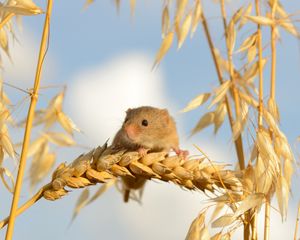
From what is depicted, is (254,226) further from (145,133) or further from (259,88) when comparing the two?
(145,133)

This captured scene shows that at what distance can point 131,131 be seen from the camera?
408 cm

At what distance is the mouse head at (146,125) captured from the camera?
413cm

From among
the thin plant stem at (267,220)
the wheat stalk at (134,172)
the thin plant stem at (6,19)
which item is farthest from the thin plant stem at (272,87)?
the thin plant stem at (6,19)

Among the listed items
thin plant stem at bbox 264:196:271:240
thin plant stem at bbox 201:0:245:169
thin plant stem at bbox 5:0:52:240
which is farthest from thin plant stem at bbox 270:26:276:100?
thin plant stem at bbox 5:0:52:240

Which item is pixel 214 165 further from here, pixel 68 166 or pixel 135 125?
pixel 135 125

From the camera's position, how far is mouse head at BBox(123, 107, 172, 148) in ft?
13.5

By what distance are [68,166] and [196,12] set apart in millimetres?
1385

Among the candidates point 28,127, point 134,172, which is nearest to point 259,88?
point 134,172

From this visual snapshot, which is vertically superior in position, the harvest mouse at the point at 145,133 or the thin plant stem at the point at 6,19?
the thin plant stem at the point at 6,19

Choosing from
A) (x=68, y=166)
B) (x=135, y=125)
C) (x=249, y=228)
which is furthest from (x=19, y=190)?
(x=135, y=125)

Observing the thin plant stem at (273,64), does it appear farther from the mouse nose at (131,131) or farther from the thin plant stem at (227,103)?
the mouse nose at (131,131)

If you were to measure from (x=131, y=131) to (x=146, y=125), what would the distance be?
0.27 meters

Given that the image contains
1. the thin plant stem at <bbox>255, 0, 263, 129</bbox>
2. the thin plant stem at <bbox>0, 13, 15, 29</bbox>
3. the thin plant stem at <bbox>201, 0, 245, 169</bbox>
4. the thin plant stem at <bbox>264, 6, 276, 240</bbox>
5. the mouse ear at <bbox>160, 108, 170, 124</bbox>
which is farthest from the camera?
the mouse ear at <bbox>160, 108, 170, 124</bbox>

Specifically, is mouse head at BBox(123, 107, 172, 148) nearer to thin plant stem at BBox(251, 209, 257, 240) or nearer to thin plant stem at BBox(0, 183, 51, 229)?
thin plant stem at BBox(251, 209, 257, 240)
